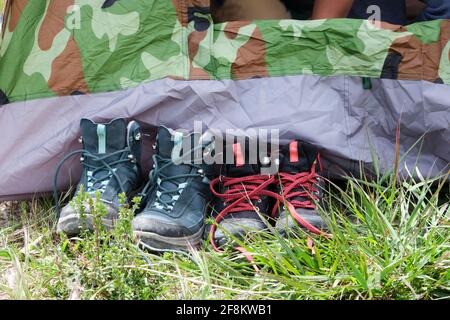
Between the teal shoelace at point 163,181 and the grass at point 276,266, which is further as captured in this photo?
the teal shoelace at point 163,181

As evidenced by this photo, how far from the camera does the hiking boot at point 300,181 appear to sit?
1.45 m

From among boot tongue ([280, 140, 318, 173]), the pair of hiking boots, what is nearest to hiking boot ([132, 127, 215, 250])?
the pair of hiking boots

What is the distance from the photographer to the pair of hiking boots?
4.67ft

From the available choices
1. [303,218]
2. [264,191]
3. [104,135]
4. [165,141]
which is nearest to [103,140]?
[104,135]

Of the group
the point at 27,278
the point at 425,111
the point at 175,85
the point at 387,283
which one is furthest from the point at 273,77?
the point at 27,278

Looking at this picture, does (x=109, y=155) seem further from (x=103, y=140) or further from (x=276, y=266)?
(x=276, y=266)

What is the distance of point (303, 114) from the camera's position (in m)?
1.51

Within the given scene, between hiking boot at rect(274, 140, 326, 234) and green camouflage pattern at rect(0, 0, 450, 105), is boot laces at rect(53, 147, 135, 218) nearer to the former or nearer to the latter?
green camouflage pattern at rect(0, 0, 450, 105)

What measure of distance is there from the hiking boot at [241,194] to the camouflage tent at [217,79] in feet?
0.29

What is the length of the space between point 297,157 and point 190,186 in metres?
0.25

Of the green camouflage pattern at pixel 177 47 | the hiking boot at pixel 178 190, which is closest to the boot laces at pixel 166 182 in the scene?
the hiking boot at pixel 178 190

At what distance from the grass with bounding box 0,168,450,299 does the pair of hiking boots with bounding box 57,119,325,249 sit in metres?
0.06

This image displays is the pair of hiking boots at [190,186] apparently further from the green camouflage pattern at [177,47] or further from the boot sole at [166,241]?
the green camouflage pattern at [177,47]
